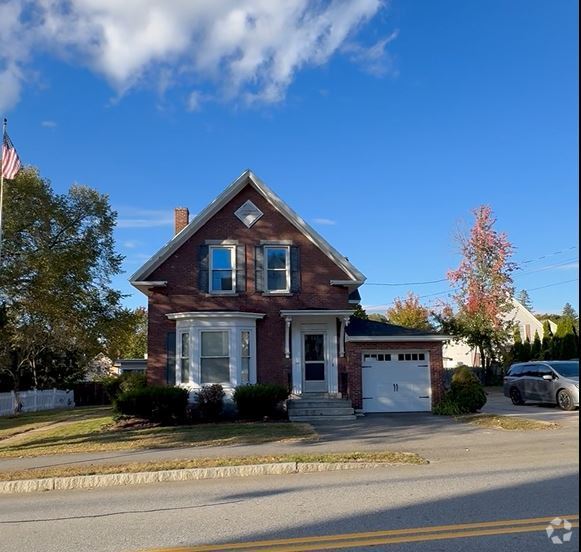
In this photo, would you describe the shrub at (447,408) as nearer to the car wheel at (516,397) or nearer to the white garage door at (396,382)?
the white garage door at (396,382)

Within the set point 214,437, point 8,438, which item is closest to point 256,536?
point 214,437

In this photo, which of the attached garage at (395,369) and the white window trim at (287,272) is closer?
the attached garage at (395,369)

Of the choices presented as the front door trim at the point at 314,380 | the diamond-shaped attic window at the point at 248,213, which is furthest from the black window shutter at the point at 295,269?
the diamond-shaped attic window at the point at 248,213

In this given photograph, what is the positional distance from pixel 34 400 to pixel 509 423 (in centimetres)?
2584

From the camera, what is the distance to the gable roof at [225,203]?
20.9 metres

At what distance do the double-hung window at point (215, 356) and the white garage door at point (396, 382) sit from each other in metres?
4.77

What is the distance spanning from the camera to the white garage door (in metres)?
21.0

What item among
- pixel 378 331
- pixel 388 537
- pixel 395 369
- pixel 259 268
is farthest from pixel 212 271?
pixel 388 537

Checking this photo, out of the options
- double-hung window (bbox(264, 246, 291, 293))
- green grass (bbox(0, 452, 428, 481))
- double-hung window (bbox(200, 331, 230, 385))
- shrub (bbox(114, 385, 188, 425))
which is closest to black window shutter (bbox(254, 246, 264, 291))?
double-hung window (bbox(264, 246, 291, 293))

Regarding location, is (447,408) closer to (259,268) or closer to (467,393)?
(467,393)

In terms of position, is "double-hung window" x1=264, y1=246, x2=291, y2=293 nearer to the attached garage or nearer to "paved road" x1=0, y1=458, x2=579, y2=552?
the attached garage

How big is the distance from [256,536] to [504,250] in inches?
1547

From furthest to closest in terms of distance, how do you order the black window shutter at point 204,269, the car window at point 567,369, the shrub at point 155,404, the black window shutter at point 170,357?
the car window at point 567,369 < the black window shutter at point 204,269 < the black window shutter at point 170,357 < the shrub at point 155,404

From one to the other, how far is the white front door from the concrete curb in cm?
1027
